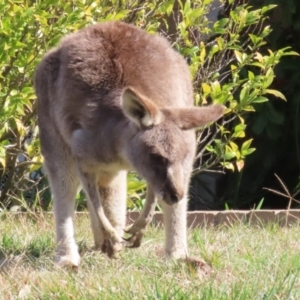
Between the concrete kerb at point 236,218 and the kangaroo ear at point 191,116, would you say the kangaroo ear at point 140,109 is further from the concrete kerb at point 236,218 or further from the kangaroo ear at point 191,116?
the concrete kerb at point 236,218

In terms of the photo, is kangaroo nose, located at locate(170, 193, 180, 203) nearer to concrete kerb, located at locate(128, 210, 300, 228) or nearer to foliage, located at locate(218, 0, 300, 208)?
concrete kerb, located at locate(128, 210, 300, 228)

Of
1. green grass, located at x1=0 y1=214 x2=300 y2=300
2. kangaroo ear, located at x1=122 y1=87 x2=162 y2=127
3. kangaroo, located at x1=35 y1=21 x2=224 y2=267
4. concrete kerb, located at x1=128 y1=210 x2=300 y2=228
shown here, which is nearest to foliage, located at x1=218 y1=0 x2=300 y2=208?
concrete kerb, located at x1=128 y1=210 x2=300 y2=228

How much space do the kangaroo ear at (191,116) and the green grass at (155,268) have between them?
727 millimetres

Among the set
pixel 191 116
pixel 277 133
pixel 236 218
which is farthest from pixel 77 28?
pixel 277 133

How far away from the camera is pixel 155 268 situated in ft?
15.4

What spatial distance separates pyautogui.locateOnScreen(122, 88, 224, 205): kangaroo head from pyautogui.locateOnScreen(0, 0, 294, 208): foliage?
117 cm

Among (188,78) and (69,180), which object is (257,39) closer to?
(188,78)

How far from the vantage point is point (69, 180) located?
5.36m

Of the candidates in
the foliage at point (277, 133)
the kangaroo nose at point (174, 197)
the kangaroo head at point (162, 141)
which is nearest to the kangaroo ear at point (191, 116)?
the kangaroo head at point (162, 141)

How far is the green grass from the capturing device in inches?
155

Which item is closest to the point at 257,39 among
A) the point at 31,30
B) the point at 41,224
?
the point at 31,30

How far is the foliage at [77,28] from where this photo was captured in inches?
222

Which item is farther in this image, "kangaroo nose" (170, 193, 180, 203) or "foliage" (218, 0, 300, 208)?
"foliage" (218, 0, 300, 208)

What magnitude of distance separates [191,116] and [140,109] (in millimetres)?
308
